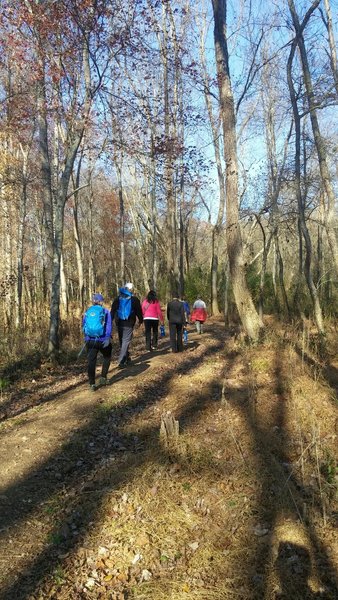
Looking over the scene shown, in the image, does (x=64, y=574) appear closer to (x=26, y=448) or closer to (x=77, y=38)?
(x=26, y=448)

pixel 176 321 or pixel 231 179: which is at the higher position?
pixel 231 179

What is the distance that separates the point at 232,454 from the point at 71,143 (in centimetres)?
864

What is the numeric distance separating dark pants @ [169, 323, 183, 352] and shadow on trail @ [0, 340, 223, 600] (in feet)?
10.8

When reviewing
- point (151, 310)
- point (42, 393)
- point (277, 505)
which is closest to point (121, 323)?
point (151, 310)

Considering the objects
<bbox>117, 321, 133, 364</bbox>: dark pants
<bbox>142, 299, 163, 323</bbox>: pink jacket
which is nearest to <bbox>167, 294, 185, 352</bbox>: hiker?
<bbox>142, 299, 163, 323</bbox>: pink jacket

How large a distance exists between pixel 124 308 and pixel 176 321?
67.5 inches

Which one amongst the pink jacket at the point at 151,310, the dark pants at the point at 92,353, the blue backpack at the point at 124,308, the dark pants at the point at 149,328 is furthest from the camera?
the dark pants at the point at 149,328

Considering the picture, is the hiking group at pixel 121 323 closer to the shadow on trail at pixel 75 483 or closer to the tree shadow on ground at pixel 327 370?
the shadow on trail at pixel 75 483

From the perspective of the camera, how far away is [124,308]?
9.24m

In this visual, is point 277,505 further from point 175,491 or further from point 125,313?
point 125,313

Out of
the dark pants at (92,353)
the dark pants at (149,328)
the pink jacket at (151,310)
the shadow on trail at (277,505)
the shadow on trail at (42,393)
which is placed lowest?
the shadow on trail at (277,505)

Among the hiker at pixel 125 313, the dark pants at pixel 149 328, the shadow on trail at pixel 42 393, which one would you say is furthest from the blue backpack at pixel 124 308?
the dark pants at pixel 149 328

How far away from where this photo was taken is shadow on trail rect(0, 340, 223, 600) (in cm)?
395

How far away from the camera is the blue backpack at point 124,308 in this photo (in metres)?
9.22
